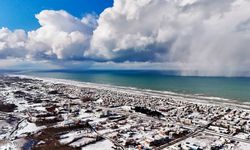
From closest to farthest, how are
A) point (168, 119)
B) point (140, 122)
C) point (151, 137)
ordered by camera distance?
point (151, 137) < point (140, 122) < point (168, 119)

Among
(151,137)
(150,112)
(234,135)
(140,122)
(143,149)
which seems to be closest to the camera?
(143,149)

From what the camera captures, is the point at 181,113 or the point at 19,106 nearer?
the point at 181,113

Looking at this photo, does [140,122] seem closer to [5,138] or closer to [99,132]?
[99,132]

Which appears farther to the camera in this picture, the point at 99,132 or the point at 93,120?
the point at 93,120

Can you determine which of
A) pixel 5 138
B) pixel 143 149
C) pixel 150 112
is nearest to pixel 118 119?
pixel 150 112

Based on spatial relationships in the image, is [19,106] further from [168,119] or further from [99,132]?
[168,119]

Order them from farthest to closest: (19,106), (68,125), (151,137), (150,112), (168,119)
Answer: (19,106) < (150,112) < (168,119) < (68,125) < (151,137)

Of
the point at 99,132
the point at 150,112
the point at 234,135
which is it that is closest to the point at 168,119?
the point at 150,112

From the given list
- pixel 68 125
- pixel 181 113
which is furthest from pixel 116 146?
pixel 181 113
